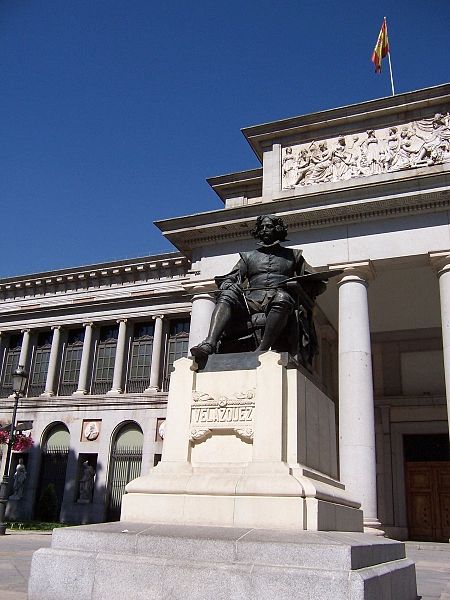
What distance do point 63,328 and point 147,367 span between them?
6.41 m

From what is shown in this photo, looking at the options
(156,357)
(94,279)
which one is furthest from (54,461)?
(94,279)

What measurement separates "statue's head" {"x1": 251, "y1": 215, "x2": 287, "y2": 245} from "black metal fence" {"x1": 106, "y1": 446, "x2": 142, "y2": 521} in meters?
25.8

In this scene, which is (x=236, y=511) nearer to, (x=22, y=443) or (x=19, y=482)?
(x=22, y=443)

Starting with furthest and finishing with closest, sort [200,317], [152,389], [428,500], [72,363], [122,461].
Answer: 1. [72,363]
2. [152,389]
3. [122,461]
4. [428,500]
5. [200,317]

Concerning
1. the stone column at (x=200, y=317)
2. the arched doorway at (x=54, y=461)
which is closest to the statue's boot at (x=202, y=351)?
the stone column at (x=200, y=317)

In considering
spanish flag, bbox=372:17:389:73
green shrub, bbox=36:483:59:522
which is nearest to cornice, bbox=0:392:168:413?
green shrub, bbox=36:483:59:522

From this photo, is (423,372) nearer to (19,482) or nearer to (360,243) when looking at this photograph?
(360,243)

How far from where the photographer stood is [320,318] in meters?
25.7

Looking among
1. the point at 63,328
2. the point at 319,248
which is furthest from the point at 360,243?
the point at 63,328

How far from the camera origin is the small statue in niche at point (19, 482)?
107 ft

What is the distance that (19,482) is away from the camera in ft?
108

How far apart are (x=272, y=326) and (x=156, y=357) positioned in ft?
88.9

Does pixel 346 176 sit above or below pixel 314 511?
above

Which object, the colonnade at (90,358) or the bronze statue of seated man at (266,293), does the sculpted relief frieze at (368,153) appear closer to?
the colonnade at (90,358)
